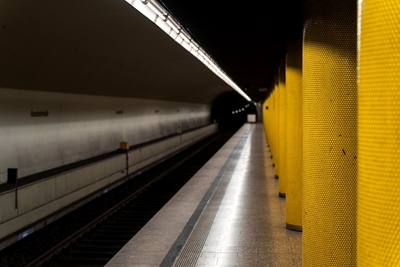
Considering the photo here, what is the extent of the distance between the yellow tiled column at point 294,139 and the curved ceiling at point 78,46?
10.7 feet

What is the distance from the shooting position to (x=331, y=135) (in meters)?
4.90

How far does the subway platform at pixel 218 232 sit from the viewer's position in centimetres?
670

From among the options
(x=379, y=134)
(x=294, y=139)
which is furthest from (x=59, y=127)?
(x=379, y=134)

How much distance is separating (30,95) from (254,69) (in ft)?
23.2

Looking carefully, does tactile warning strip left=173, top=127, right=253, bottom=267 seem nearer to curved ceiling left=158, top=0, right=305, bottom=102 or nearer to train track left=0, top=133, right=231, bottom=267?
train track left=0, top=133, right=231, bottom=267

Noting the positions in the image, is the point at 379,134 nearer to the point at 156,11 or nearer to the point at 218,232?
the point at 218,232

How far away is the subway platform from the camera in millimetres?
6699

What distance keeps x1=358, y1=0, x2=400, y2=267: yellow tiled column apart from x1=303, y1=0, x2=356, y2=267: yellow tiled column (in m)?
2.41

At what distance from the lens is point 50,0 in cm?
809

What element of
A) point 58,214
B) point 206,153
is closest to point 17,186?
point 58,214

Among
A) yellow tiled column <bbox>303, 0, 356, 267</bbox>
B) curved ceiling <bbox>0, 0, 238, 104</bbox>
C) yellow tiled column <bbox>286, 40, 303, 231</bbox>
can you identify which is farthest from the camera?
curved ceiling <bbox>0, 0, 238, 104</bbox>

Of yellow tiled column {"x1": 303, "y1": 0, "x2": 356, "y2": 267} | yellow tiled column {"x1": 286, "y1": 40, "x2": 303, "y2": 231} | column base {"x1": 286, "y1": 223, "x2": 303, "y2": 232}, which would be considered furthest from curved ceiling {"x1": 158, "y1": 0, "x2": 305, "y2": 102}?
column base {"x1": 286, "y1": 223, "x2": 303, "y2": 232}

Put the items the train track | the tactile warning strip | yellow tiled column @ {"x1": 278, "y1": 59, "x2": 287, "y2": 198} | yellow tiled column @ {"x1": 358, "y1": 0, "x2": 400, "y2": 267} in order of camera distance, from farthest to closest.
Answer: yellow tiled column @ {"x1": 278, "y1": 59, "x2": 287, "y2": 198} < the train track < the tactile warning strip < yellow tiled column @ {"x1": 358, "y1": 0, "x2": 400, "y2": 267}

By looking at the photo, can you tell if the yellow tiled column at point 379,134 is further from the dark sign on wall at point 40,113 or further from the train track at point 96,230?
the dark sign on wall at point 40,113
